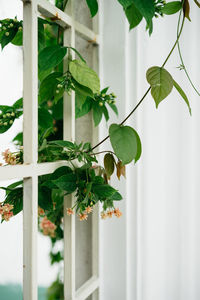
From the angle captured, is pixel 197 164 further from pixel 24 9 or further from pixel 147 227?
pixel 24 9

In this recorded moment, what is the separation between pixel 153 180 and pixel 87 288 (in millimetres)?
394

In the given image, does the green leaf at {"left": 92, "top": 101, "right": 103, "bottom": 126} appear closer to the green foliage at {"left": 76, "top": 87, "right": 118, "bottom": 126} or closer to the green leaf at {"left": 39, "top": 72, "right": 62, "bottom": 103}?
the green foliage at {"left": 76, "top": 87, "right": 118, "bottom": 126}

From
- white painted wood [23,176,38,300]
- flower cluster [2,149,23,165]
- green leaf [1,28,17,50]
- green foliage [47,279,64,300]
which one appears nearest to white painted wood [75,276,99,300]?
white painted wood [23,176,38,300]

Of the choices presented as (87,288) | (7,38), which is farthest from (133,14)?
(87,288)

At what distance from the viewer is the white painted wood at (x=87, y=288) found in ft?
2.74

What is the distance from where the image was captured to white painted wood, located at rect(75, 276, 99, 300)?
83 cm

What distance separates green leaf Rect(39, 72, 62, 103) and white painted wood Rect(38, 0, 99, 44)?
139 mm

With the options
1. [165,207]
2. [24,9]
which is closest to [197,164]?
[165,207]

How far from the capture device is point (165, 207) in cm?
96

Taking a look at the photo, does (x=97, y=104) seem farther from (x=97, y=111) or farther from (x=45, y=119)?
(x=45, y=119)

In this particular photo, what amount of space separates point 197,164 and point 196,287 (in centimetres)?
40

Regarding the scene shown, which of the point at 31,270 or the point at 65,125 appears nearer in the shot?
the point at 31,270

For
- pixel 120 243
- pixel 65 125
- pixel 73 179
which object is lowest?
pixel 120 243

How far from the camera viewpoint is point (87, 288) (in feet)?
2.86
